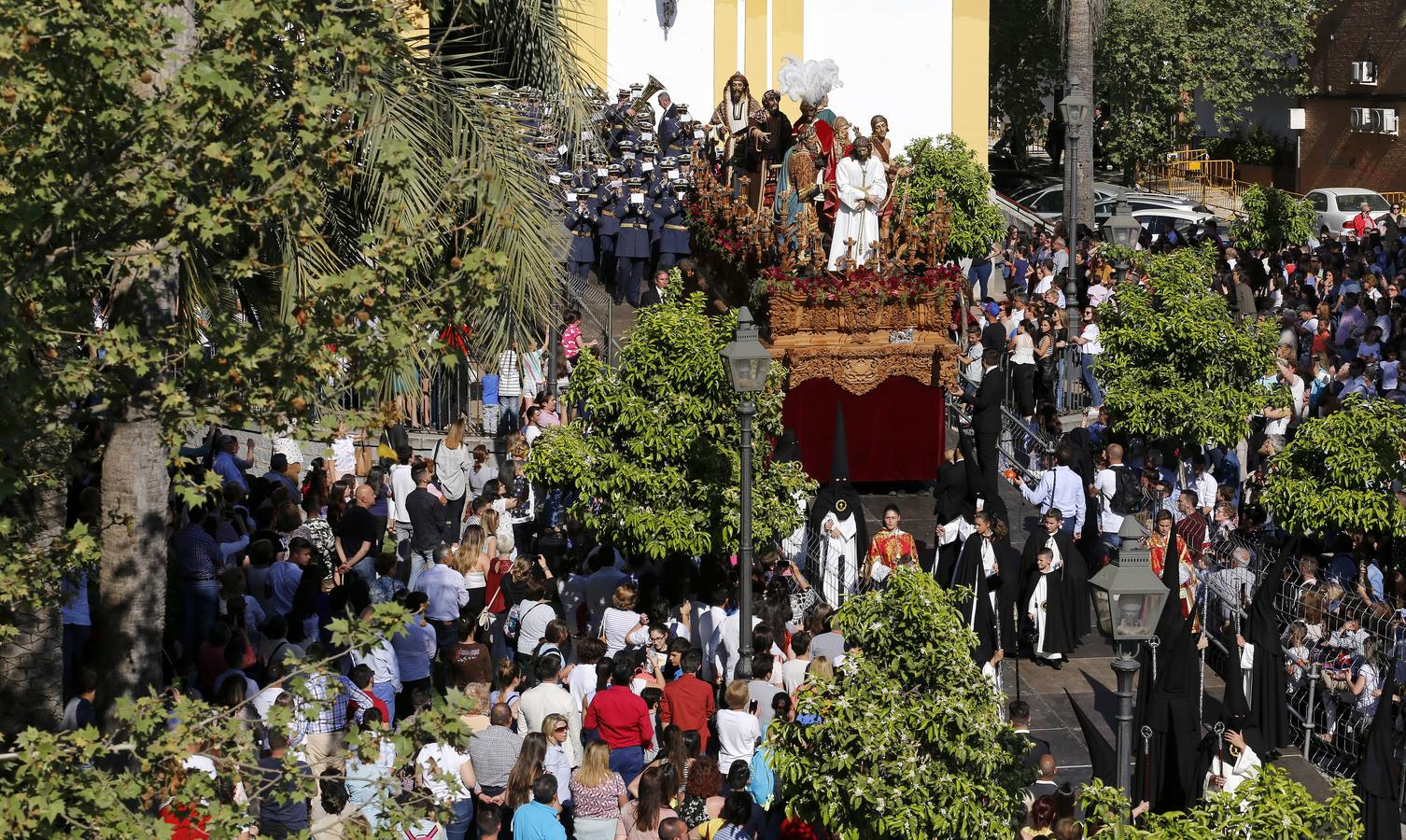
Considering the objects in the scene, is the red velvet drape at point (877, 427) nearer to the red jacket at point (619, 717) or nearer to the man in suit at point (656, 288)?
the man in suit at point (656, 288)

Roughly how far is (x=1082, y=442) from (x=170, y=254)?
1202cm

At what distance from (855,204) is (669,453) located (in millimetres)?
5484

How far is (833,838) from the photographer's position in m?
10.7

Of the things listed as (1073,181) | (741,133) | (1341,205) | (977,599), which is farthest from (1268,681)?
(1341,205)

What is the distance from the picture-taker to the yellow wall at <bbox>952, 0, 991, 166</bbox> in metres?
34.4

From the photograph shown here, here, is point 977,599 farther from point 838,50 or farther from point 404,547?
point 838,50

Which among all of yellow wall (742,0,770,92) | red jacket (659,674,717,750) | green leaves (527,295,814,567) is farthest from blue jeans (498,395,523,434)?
yellow wall (742,0,770,92)

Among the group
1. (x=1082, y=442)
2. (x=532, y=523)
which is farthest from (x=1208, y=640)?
(x=532, y=523)

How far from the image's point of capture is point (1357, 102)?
41469 mm

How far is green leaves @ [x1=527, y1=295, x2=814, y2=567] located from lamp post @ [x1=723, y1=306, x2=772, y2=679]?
1079mm

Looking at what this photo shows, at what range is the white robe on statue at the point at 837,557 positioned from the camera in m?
16.3

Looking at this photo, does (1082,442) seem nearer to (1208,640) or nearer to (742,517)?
(1208,640)

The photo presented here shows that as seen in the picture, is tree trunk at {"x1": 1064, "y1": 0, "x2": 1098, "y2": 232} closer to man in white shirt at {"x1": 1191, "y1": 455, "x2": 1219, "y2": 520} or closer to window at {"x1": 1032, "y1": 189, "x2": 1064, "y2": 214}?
window at {"x1": 1032, "y1": 189, "x2": 1064, "y2": 214}

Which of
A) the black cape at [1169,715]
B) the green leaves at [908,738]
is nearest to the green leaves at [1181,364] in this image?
the black cape at [1169,715]
